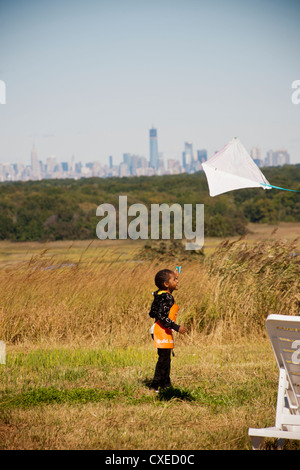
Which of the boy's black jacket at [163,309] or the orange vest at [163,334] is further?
the orange vest at [163,334]

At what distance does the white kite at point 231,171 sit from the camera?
5648mm

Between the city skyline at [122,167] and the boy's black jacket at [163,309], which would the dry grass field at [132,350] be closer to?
the boy's black jacket at [163,309]

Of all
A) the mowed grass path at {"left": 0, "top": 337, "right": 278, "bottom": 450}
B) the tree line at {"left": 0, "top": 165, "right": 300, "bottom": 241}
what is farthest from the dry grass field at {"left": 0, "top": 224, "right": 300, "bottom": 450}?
the tree line at {"left": 0, "top": 165, "right": 300, "bottom": 241}

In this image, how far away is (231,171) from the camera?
5.75 metres

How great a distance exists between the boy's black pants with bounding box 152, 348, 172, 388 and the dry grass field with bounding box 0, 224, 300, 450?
11cm

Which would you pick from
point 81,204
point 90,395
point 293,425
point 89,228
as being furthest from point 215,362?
point 81,204

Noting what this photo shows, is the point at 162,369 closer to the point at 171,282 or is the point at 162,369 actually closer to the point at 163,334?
the point at 163,334

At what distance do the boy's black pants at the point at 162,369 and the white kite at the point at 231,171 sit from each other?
5.21 feet

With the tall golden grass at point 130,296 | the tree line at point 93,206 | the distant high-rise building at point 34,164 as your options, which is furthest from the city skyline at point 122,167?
the tall golden grass at point 130,296

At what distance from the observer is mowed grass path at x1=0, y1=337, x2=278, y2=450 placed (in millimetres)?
4277

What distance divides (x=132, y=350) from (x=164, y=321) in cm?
232

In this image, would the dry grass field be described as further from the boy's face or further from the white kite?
the white kite

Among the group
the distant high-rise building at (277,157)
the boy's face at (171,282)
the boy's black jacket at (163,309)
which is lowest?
the boy's black jacket at (163,309)

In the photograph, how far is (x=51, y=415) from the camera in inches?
192
